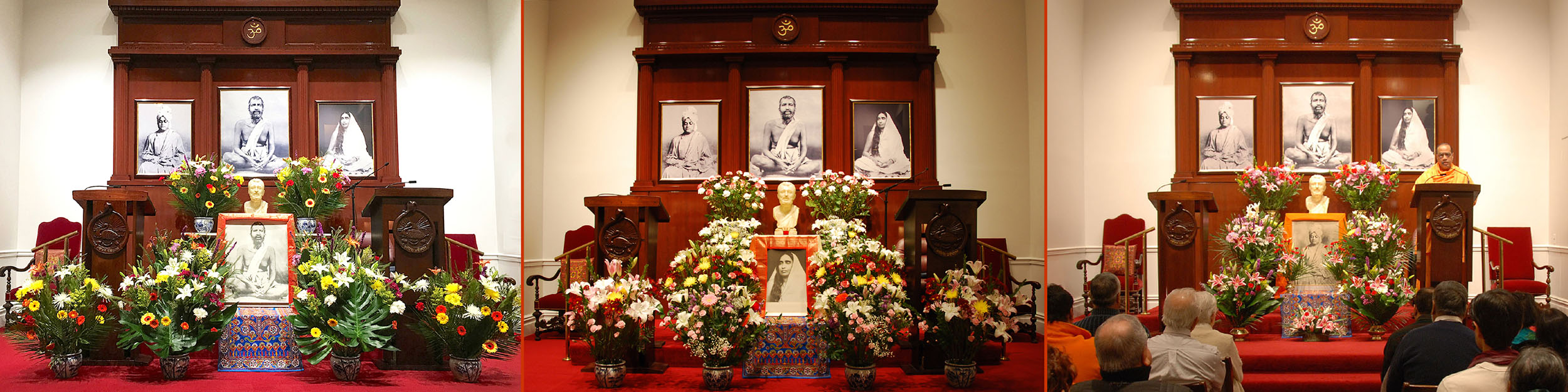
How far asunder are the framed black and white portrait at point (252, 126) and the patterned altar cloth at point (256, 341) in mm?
829

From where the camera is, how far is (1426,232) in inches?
133

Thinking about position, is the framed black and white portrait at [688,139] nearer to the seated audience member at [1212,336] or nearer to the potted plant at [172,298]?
the seated audience member at [1212,336]

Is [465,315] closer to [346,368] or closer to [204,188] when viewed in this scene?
[346,368]

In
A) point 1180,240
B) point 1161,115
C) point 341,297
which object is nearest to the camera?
point 1180,240

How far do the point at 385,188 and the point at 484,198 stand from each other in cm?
51

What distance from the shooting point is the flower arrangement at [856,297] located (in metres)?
2.55

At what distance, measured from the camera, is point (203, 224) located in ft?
12.6

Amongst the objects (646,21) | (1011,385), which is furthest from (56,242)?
(1011,385)

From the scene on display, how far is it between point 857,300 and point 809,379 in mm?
314

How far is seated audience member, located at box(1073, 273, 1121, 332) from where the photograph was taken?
243 cm

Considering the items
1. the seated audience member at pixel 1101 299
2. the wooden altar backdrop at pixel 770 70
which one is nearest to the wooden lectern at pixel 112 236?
the wooden altar backdrop at pixel 770 70

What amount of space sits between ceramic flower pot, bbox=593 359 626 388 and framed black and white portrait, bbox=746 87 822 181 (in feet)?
2.50

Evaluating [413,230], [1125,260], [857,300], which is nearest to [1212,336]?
[1125,260]

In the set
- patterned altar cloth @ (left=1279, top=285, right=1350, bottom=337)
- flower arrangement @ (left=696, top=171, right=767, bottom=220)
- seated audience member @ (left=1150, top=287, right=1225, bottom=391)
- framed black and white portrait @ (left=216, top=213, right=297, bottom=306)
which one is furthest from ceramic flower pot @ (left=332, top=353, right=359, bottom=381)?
patterned altar cloth @ (left=1279, top=285, right=1350, bottom=337)
